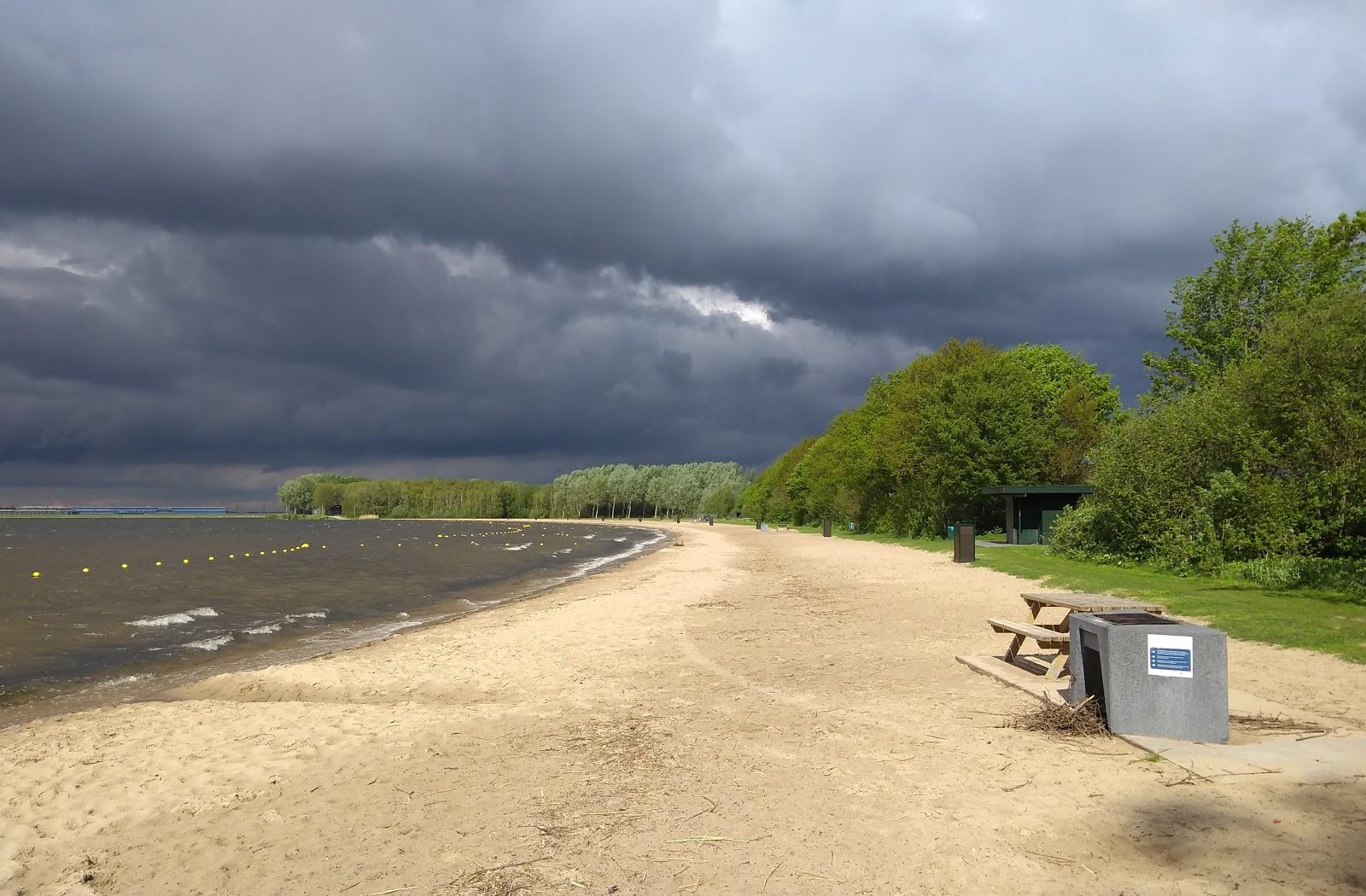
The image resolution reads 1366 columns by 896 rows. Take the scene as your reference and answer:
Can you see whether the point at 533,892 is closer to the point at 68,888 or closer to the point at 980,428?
the point at 68,888

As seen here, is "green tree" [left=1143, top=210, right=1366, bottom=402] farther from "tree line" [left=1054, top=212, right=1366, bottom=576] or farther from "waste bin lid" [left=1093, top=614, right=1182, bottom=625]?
"waste bin lid" [left=1093, top=614, right=1182, bottom=625]

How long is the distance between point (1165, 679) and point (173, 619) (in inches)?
844

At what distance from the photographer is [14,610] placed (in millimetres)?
22625

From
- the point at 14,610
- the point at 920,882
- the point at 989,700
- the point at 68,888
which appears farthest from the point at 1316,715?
the point at 14,610

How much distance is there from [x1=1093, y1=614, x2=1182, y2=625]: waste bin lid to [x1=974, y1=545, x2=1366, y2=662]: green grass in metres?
4.85

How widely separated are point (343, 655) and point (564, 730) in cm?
724

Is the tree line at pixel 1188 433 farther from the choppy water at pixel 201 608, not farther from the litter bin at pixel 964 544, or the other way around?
the choppy water at pixel 201 608

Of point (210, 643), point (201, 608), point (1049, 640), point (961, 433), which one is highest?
point (961, 433)

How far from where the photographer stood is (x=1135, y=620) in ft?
22.5

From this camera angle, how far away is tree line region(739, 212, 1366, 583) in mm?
19969

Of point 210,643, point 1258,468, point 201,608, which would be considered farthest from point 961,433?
point 210,643

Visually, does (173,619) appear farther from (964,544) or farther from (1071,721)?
(964,544)

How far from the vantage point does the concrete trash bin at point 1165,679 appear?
6238mm

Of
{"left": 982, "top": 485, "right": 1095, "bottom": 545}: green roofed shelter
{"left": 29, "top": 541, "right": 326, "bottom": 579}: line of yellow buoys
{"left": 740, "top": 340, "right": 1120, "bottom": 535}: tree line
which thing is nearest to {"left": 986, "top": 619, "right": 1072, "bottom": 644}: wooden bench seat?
{"left": 982, "top": 485, "right": 1095, "bottom": 545}: green roofed shelter
